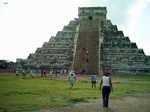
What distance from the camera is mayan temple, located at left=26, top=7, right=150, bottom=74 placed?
1865 inches

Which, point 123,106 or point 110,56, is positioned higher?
point 110,56

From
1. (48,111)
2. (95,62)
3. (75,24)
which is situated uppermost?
(75,24)

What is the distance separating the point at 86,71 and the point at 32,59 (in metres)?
11.6

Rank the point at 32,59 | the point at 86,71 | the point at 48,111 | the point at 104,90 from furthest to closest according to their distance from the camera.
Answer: the point at 32,59 < the point at 86,71 < the point at 104,90 < the point at 48,111

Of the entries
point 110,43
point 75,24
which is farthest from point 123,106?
point 75,24

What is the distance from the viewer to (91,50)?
4866cm

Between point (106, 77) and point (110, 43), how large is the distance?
38295 mm

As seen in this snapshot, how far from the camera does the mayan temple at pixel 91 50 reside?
47.4 m

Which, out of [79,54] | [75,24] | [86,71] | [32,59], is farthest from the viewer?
[75,24]

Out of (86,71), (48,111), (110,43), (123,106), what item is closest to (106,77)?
(123,106)

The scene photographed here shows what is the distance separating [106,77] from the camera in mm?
13680

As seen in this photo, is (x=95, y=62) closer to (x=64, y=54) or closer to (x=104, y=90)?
(x=64, y=54)

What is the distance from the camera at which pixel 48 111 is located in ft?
37.8

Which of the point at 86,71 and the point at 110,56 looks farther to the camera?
the point at 110,56
